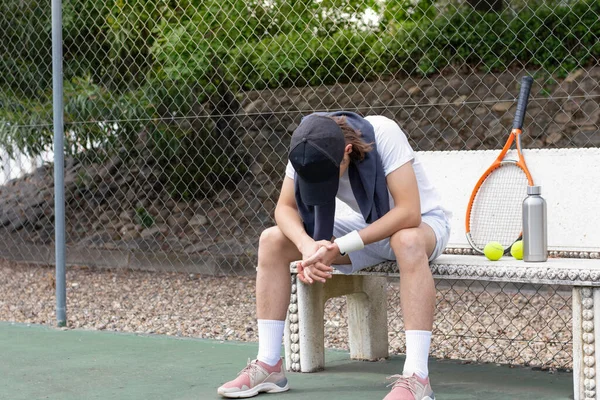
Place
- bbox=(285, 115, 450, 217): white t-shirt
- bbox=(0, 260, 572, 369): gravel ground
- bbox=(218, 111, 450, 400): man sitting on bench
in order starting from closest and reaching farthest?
1. bbox=(218, 111, 450, 400): man sitting on bench
2. bbox=(285, 115, 450, 217): white t-shirt
3. bbox=(0, 260, 572, 369): gravel ground

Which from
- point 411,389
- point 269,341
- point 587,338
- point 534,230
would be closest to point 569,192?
point 534,230

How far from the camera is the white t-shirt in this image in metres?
2.99

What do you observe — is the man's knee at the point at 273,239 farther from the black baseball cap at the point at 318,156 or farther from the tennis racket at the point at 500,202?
the tennis racket at the point at 500,202

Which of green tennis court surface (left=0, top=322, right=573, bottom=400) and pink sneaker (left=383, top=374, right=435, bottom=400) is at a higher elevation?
pink sneaker (left=383, top=374, right=435, bottom=400)

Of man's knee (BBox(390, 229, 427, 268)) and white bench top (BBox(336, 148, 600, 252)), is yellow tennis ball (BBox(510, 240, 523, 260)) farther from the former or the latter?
man's knee (BBox(390, 229, 427, 268))

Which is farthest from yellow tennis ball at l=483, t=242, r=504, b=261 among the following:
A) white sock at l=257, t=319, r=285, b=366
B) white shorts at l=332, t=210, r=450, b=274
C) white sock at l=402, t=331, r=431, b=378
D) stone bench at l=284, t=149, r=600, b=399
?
white sock at l=257, t=319, r=285, b=366

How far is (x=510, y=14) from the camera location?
8719mm

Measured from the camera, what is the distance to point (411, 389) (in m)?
2.78

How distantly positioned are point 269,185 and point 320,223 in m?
5.79

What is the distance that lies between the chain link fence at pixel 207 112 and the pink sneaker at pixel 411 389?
9.34 feet

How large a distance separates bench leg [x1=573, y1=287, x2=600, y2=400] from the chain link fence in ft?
9.46

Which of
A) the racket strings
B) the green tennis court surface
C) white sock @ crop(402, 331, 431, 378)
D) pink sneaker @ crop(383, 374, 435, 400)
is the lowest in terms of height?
the green tennis court surface

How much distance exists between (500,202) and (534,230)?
481 millimetres

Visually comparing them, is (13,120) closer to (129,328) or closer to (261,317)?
(129,328)
